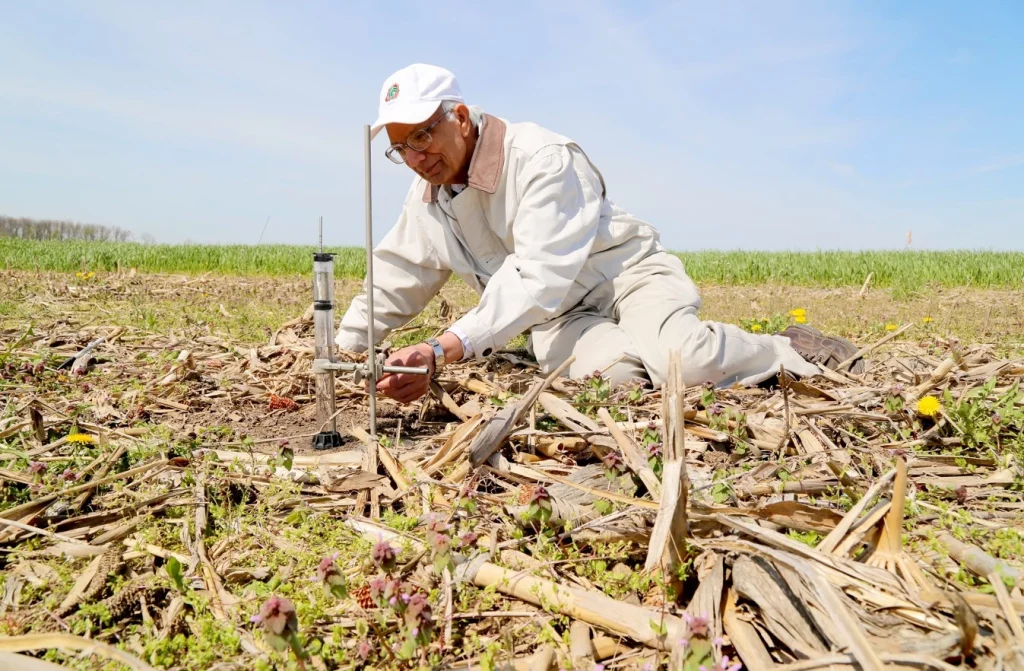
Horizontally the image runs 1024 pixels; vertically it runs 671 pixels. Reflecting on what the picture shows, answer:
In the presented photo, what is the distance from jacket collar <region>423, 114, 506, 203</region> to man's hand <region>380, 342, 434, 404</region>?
38.1 inches

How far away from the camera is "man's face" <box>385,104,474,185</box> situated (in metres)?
3.18

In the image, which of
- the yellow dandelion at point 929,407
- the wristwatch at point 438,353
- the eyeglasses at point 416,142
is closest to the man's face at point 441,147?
the eyeglasses at point 416,142

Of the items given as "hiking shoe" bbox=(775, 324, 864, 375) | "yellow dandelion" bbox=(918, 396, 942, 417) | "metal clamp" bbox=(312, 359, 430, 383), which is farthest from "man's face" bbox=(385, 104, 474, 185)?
"yellow dandelion" bbox=(918, 396, 942, 417)

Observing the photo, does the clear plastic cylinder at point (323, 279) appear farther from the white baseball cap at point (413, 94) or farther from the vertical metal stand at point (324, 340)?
the white baseball cap at point (413, 94)

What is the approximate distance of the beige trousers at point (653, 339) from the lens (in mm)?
3422

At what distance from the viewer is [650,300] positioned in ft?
11.9

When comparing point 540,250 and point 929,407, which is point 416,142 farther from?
point 929,407

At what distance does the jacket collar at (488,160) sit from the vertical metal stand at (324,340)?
98 cm

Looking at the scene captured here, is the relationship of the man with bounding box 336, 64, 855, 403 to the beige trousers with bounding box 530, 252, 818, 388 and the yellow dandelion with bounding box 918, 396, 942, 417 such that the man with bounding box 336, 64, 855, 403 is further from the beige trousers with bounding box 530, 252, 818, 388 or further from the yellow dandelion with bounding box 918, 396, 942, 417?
the yellow dandelion with bounding box 918, 396, 942, 417

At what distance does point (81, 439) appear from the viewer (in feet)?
8.37

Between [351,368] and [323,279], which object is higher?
[323,279]

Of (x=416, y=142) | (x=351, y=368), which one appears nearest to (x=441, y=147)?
(x=416, y=142)

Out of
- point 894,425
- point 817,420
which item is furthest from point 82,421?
point 894,425

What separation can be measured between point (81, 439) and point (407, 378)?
1.18 m
